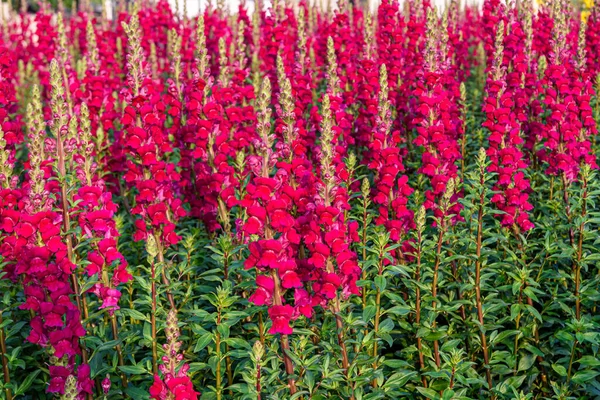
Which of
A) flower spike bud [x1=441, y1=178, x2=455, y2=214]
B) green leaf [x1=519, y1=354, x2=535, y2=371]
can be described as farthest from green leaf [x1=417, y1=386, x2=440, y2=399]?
flower spike bud [x1=441, y1=178, x2=455, y2=214]

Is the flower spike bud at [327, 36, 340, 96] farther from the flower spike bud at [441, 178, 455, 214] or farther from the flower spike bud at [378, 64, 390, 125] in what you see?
the flower spike bud at [441, 178, 455, 214]

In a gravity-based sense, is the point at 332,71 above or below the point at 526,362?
above

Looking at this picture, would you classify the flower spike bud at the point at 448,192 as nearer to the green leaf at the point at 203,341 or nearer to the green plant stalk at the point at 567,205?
the green plant stalk at the point at 567,205

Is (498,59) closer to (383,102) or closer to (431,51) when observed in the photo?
(431,51)

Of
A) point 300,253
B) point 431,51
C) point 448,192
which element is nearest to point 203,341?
point 300,253

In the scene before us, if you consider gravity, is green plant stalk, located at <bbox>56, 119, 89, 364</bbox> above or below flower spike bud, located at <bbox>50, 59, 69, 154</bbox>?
below

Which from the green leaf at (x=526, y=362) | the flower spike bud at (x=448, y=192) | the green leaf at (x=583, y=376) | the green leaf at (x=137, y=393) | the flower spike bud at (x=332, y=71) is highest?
the flower spike bud at (x=332, y=71)

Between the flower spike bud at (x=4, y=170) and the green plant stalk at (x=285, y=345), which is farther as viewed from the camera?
the flower spike bud at (x=4, y=170)

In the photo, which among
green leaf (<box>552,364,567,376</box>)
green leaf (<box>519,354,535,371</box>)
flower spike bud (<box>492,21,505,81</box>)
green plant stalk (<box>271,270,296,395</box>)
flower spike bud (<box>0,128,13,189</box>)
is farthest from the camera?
flower spike bud (<box>492,21,505,81</box>)

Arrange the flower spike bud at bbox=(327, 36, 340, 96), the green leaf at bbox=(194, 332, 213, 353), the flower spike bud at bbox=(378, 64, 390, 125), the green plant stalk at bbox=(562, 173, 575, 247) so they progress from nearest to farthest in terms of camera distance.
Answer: the green leaf at bbox=(194, 332, 213, 353) < the green plant stalk at bbox=(562, 173, 575, 247) < the flower spike bud at bbox=(378, 64, 390, 125) < the flower spike bud at bbox=(327, 36, 340, 96)

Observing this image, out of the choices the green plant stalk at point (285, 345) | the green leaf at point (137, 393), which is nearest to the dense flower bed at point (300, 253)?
the green plant stalk at point (285, 345)

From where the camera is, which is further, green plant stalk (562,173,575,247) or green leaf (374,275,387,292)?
green plant stalk (562,173,575,247)

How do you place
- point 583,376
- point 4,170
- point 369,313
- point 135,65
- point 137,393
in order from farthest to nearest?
1. point 135,65
2. point 4,170
3. point 583,376
4. point 369,313
5. point 137,393

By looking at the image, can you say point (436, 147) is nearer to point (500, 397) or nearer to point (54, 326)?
point (500, 397)
